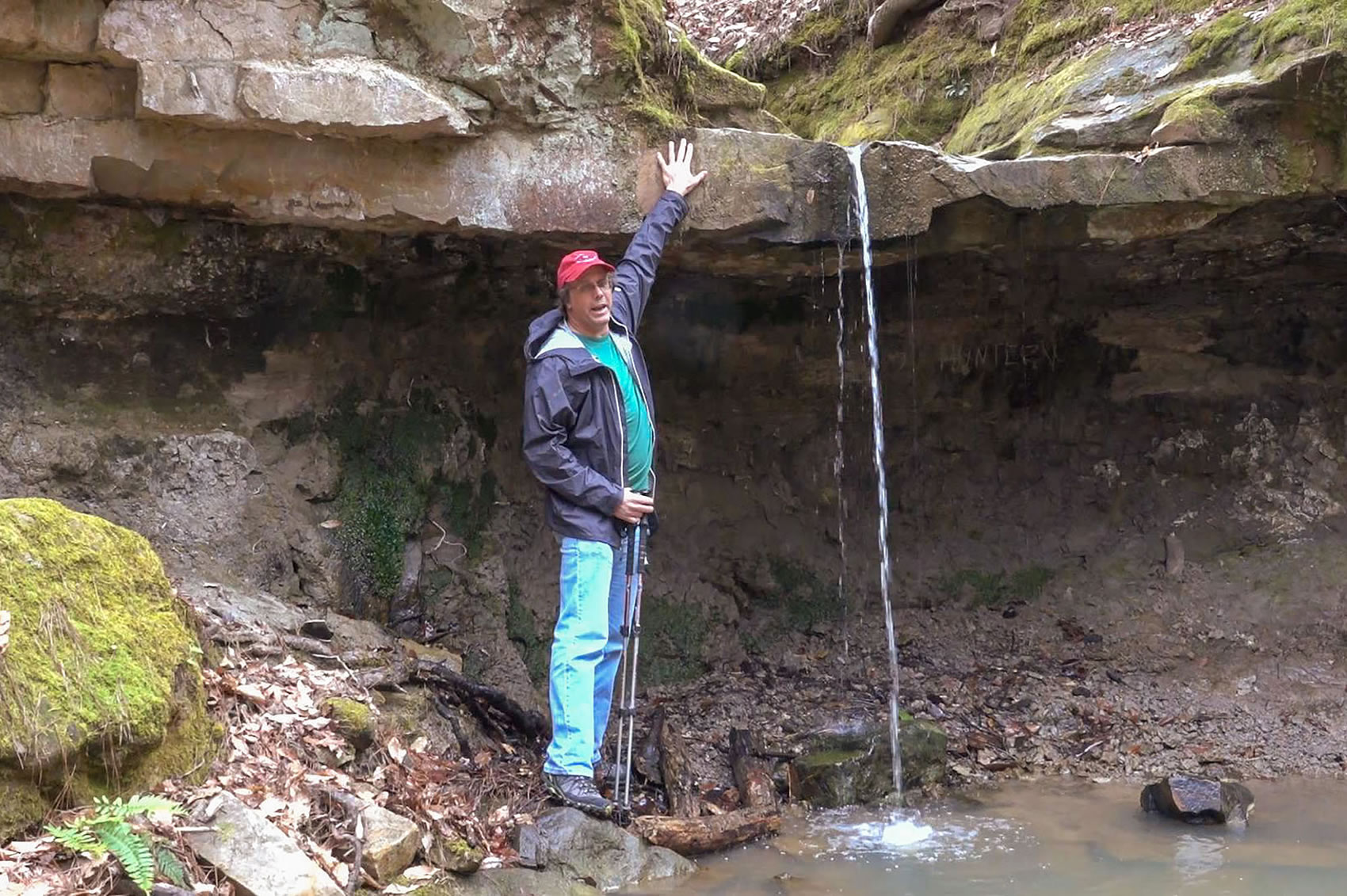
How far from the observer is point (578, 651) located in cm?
433

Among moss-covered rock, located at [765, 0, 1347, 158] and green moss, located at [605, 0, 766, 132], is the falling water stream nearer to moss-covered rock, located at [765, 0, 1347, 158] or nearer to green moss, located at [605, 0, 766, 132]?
moss-covered rock, located at [765, 0, 1347, 158]

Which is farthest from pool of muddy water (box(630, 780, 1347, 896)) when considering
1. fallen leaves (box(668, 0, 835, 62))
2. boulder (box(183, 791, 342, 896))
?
fallen leaves (box(668, 0, 835, 62))

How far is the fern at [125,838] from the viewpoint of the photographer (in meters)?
2.99

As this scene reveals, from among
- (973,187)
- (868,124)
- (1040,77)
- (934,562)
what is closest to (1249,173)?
(973,187)

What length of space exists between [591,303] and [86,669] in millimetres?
2072

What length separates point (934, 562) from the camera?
7605 millimetres

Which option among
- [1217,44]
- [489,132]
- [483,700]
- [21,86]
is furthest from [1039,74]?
[21,86]

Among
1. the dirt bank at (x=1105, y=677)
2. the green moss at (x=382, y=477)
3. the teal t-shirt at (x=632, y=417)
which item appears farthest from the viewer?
the green moss at (x=382, y=477)

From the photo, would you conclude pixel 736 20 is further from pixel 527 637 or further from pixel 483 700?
pixel 483 700

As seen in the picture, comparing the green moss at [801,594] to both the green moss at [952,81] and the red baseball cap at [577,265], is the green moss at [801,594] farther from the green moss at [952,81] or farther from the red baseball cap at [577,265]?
the red baseball cap at [577,265]

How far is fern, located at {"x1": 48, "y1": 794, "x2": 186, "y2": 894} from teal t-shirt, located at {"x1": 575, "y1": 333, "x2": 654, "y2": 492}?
2.05m

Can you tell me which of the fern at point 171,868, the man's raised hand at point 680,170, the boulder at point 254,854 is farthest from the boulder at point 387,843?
the man's raised hand at point 680,170

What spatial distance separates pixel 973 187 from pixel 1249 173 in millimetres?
1240

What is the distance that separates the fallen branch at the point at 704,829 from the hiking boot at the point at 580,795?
153mm
